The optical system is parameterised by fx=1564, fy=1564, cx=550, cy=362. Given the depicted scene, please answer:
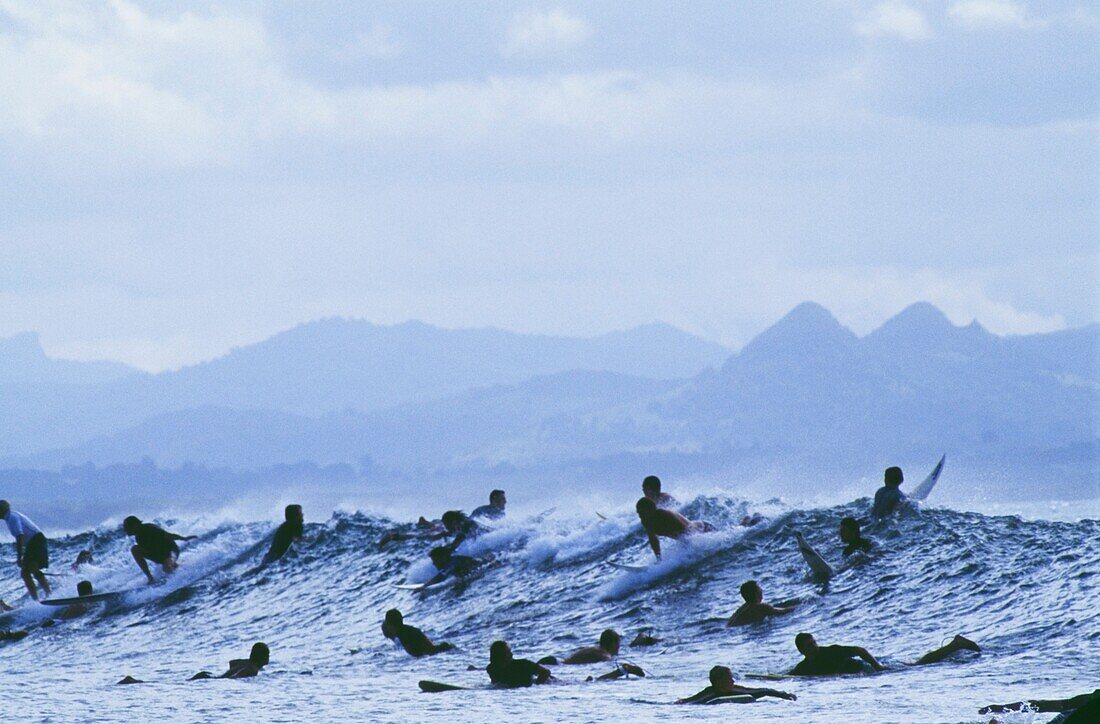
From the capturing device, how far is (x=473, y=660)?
64.1 feet

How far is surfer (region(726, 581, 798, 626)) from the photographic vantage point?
64.2 ft

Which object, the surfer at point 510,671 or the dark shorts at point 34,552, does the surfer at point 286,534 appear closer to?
the dark shorts at point 34,552

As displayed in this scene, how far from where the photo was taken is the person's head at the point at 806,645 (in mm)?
16375

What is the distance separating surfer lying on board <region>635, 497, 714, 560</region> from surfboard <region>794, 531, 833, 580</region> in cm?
248

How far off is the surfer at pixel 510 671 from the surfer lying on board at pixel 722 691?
2.32 meters

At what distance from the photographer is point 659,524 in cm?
2372

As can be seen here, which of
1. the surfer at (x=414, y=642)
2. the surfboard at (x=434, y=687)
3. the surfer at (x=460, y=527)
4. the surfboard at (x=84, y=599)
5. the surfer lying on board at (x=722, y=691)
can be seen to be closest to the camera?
the surfer lying on board at (x=722, y=691)

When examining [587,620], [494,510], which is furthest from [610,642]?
[494,510]

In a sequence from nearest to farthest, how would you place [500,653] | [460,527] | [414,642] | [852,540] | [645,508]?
[500,653], [414,642], [852,540], [645,508], [460,527]

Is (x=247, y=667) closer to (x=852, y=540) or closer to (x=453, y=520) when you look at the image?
(x=852, y=540)

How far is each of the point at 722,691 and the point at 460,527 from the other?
12.8 m

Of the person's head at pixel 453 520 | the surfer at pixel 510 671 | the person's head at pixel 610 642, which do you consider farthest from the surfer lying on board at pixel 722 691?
the person's head at pixel 453 520

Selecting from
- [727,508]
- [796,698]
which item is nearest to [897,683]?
[796,698]

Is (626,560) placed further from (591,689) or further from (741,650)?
(591,689)
